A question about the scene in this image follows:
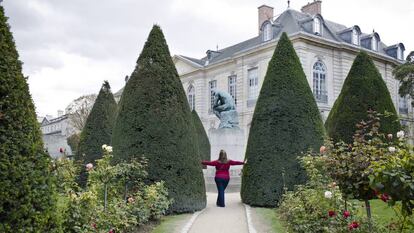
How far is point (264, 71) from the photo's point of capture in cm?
3372

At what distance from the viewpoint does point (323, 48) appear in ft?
108

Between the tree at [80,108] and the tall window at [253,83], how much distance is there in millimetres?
17317

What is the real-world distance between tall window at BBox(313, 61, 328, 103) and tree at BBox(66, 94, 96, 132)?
897 inches

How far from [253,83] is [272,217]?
2686cm

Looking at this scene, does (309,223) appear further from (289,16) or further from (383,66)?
(383,66)

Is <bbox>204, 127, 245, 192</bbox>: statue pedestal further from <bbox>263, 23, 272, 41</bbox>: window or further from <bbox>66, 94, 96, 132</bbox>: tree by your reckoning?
<bbox>66, 94, 96, 132</bbox>: tree

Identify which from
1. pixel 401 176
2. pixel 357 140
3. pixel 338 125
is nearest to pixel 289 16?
pixel 338 125

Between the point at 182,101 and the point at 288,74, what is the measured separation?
10.1 feet

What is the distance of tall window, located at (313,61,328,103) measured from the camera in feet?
108

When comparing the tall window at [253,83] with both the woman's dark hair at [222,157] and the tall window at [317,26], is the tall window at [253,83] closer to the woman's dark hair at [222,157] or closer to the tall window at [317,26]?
the tall window at [317,26]

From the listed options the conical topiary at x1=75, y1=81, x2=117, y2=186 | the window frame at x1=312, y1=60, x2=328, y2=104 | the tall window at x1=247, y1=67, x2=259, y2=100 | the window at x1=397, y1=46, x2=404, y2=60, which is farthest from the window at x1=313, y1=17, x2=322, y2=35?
the conical topiary at x1=75, y1=81, x2=117, y2=186

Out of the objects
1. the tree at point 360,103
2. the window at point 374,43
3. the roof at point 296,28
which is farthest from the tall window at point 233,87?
the tree at point 360,103

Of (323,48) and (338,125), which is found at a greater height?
(323,48)

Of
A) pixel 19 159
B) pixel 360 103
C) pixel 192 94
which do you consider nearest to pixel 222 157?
pixel 360 103
